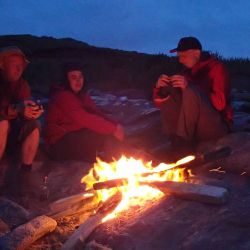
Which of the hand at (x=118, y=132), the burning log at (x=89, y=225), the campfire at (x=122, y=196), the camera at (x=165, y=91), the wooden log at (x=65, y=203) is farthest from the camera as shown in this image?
the hand at (x=118, y=132)

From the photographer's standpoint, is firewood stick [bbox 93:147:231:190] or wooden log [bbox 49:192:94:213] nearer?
firewood stick [bbox 93:147:231:190]

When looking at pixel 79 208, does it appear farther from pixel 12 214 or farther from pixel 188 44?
pixel 188 44

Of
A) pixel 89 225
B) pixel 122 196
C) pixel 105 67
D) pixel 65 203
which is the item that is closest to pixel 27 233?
pixel 89 225

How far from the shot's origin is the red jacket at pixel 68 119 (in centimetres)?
580

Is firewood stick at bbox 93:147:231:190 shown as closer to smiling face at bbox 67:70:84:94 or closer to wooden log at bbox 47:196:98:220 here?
wooden log at bbox 47:196:98:220

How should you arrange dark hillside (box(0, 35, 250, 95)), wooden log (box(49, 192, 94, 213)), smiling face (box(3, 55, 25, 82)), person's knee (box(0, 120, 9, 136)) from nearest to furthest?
wooden log (box(49, 192, 94, 213)) → person's knee (box(0, 120, 9, 136)) → smiling face (box(3, 55, 25, 82)) → dark hillside (box(0, 35, 250, 95))

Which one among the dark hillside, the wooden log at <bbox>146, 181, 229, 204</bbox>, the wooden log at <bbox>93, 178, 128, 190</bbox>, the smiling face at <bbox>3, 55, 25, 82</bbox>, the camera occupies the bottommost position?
the wooden log at <bbox>146, 181, 229, 204</bbox>

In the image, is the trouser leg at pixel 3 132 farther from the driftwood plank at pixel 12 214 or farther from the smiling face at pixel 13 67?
the smiling face at pixel 13 67

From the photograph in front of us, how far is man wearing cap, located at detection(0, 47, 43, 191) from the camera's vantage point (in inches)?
203

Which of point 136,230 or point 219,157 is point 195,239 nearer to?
point 136,230

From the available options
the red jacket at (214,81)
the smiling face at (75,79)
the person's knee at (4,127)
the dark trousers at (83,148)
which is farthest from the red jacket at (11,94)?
the red jacket at (214,81)

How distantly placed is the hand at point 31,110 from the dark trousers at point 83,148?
75cm

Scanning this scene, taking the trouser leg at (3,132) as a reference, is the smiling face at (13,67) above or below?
above

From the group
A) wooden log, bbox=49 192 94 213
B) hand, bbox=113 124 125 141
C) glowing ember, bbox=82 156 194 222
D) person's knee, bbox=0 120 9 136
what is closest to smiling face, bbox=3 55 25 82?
person's knee, bbox=0 120 9 136
